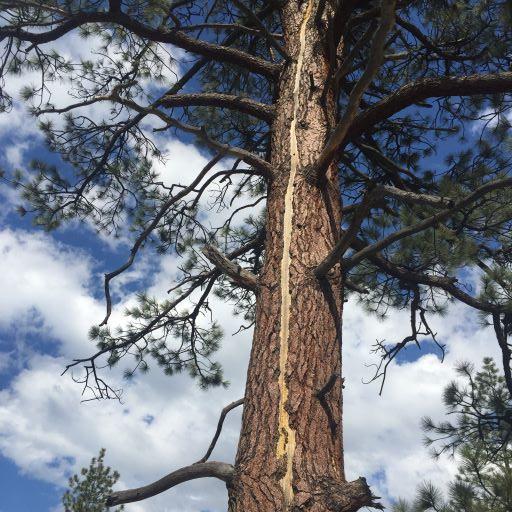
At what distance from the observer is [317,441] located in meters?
2.44

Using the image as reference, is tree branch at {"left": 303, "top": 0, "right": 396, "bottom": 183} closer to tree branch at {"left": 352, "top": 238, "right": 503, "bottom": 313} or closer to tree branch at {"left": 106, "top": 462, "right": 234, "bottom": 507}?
tree branch at {"left": 352, "top": 238, "right": 503, "bottom": 313}

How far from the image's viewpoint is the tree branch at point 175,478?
2475 millimetres

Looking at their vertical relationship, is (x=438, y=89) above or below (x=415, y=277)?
above

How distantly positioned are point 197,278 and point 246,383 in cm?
221

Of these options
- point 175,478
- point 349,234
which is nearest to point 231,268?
point 349,234

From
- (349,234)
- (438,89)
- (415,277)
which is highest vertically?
(438,89)

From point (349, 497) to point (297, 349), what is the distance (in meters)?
0.69

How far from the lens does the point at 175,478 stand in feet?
8.55

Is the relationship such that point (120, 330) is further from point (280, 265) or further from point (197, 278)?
point (280, 265)

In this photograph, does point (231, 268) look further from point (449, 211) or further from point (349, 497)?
point (349, 497)

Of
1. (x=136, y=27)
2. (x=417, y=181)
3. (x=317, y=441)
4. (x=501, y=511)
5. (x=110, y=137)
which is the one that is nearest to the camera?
(x=317, y=441)

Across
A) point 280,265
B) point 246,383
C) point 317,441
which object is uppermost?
point 280,265

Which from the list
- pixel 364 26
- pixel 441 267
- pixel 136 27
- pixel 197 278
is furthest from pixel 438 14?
pixel 197 278

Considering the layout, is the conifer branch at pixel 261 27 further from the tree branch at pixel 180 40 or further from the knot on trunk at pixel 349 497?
the knot on trunk at pixel 349 497
